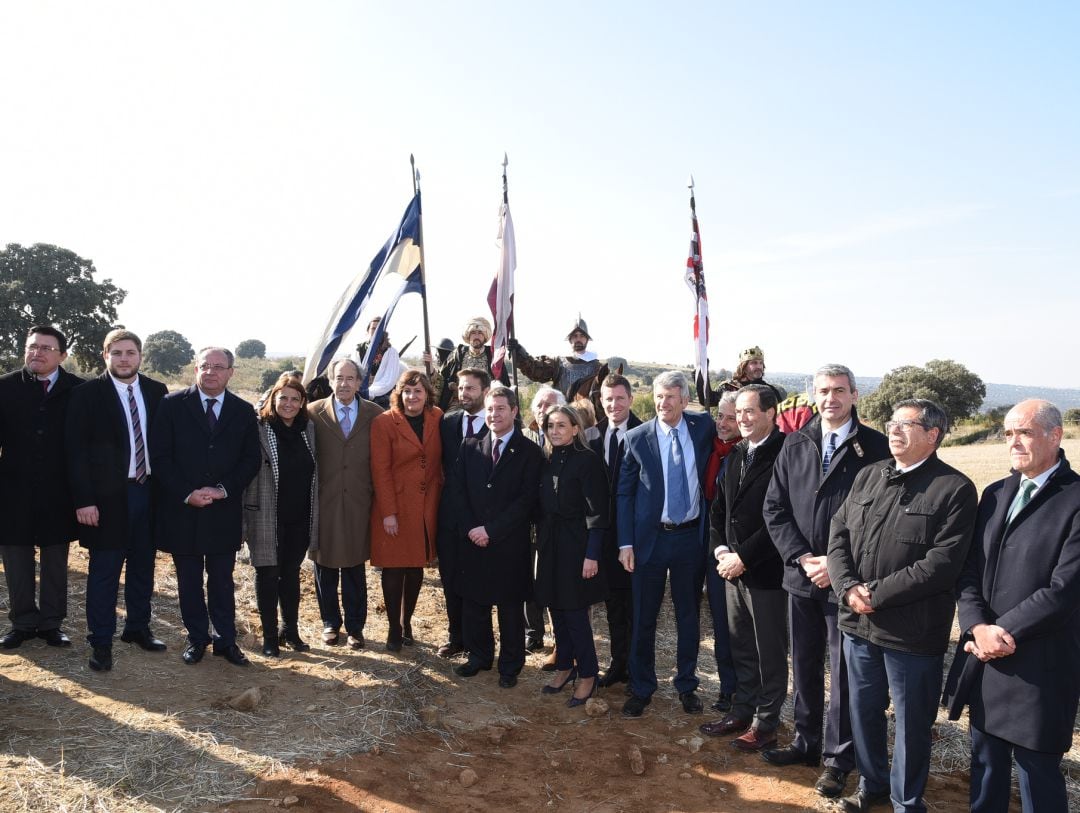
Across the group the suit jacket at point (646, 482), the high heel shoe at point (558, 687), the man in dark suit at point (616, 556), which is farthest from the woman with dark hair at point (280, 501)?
the suit jacket at point (646, 482)

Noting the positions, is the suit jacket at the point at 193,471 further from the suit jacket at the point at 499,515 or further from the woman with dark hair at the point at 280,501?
the suit jacket at the point at 499,515

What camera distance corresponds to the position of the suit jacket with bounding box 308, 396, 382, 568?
6.03 m

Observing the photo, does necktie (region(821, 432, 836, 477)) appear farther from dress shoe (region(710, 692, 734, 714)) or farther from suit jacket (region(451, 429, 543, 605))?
suit jacket (region(451, 429, 543, 605))

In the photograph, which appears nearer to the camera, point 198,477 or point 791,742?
point 791,742

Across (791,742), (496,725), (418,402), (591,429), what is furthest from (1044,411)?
(418,402)

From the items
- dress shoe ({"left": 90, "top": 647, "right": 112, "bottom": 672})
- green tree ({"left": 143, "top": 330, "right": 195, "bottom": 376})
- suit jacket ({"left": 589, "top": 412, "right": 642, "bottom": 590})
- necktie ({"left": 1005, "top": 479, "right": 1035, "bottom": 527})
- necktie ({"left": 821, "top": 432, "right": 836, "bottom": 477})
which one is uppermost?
green tree ({"left": 143, "top": 330, "right": 195, "bottom": 376})

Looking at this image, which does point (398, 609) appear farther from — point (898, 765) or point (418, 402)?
point (898, 765)

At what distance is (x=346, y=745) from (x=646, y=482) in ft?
8.21

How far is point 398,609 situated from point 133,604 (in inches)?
79.0

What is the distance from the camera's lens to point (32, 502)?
18.4ft

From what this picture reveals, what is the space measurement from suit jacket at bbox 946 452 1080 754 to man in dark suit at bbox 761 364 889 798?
82 centimetres

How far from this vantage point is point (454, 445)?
235 inches

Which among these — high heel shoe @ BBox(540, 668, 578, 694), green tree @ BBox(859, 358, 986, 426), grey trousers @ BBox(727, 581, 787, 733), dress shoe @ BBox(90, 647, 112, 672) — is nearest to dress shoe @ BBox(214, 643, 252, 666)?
dress shoe @ BBox(90, 647, 112, 672)

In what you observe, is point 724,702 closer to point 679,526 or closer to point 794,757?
point 794,757
